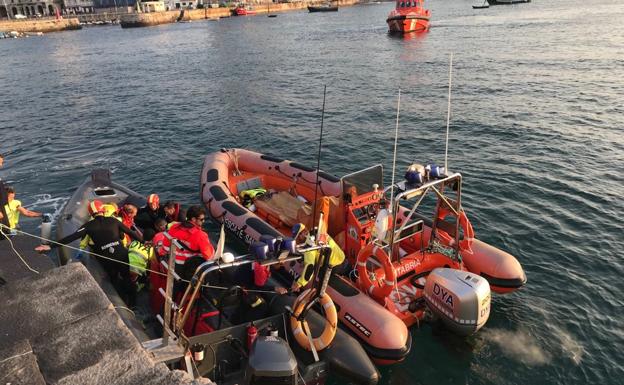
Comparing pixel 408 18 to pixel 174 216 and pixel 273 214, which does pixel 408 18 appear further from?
pixel 174 216

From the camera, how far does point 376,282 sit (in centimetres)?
718

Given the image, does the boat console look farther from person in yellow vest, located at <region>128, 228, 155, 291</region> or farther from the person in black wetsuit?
the person in black wetsuit

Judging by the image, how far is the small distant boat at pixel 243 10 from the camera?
109500mm

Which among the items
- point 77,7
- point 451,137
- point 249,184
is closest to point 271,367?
point 249,184

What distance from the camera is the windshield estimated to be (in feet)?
26.3

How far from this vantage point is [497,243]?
34.1ft

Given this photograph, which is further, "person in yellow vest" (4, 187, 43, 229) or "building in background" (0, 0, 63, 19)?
"building in background" (0, 0, 63, 19)

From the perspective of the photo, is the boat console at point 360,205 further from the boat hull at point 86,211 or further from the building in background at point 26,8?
the building in background at point 26,8

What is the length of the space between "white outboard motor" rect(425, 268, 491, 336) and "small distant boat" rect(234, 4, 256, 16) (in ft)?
373

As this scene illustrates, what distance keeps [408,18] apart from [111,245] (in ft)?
161

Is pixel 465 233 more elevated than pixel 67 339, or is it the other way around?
pixel 67 339

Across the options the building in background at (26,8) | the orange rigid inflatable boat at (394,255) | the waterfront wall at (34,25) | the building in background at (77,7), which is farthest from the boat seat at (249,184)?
the building in background at (77,7)

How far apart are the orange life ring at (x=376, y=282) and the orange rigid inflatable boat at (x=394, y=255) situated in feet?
0.05

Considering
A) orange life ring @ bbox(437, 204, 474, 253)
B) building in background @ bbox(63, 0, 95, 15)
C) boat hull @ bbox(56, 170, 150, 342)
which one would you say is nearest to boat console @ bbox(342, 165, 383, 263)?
orange life ring @ bbox(437, 204, 474, 253)
